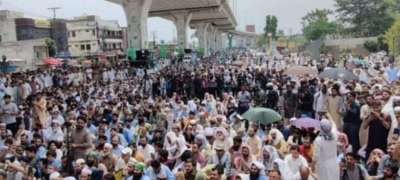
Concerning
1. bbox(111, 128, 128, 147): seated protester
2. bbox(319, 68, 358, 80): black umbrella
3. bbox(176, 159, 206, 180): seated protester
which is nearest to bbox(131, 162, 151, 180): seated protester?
bbox(176, 159, 206, 180): seated protester

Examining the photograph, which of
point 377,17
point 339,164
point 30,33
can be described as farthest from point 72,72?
point 377,17

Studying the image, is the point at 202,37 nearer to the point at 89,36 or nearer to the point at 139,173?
the point at 89,36

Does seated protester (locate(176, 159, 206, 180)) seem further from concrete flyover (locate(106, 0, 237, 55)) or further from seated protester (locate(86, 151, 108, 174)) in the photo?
concrete flyover (locate(106, 0, 237, 55))

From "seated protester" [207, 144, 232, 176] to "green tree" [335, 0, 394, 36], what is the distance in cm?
5484

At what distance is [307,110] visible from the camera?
926 centimetres

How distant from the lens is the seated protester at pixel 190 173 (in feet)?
17.4

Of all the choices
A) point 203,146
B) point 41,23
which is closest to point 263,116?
point 203,146

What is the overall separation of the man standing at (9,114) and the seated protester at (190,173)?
18.2ft

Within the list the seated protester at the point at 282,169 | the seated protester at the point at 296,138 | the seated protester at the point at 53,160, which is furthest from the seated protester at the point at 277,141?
the seated protester at the point at 53,160

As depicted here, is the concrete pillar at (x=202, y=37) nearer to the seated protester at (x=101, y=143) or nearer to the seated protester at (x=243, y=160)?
the seated protester at (x=101, y=143)

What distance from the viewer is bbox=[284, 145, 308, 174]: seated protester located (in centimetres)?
537

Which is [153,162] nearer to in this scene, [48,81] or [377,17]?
[48,81]

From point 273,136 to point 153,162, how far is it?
213 centimetres

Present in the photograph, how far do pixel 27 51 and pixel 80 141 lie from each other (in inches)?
1613
